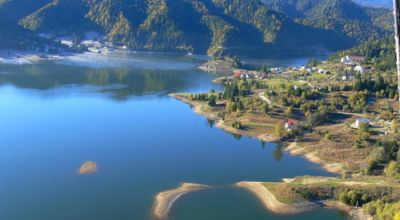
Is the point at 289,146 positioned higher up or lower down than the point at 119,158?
higher up

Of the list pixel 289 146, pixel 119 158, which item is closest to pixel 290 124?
pixel 289 146

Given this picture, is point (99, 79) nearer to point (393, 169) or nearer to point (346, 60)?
point (346, 60)

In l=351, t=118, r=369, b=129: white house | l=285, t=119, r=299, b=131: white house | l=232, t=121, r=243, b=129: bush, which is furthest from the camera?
l=232, t=121, r=243, b=129: bush

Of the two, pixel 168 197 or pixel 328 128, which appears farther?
pixel 328 128

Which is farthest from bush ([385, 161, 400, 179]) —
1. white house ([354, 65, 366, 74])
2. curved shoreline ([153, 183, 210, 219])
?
white house ([354, 65, 366, 74])

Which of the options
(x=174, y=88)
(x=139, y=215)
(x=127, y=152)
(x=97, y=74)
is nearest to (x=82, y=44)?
(x=97, y=74)

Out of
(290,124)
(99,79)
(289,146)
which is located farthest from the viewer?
(99,79)

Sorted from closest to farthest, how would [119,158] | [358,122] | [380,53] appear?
[119,158], [358,122], [380,53]

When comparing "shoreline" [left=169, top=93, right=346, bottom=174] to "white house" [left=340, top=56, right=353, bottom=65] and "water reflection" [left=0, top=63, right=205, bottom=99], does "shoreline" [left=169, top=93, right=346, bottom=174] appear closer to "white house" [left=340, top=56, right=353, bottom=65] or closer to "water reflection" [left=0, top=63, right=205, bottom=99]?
"water reflection" [left=0, top=63, right=205, bottom=99]
